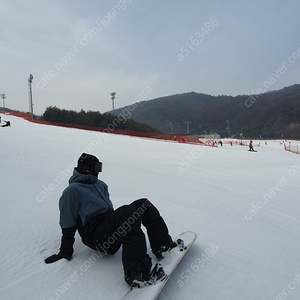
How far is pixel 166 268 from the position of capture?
220 cm

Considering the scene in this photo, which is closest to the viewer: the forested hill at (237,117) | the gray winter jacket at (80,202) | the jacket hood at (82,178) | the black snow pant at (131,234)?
the black snow pant at (131,234)

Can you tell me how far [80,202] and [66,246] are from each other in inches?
18.5

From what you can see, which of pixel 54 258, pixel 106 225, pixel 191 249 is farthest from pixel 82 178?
pixel 191 249

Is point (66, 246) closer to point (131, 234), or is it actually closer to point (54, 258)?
point (54, 258)

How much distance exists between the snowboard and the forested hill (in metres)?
109

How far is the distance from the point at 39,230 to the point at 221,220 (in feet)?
9.17

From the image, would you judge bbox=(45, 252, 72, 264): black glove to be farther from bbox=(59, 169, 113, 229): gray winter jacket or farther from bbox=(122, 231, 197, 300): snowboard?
bbox=(122, 231, 197, 300): snowboard

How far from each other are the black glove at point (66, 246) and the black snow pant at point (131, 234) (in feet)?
0.80

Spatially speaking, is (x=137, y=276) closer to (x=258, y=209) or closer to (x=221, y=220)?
(x=221, y=220)

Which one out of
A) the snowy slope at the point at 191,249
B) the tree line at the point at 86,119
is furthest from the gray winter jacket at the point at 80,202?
the tree line at the point at 86,119

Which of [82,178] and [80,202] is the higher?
[82,178]

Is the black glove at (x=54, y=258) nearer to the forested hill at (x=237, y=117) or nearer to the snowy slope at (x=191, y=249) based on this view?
the snowy slope at (x=191, y=249)

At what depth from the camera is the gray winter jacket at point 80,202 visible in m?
2.32

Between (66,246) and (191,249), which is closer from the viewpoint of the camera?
(66,246)
